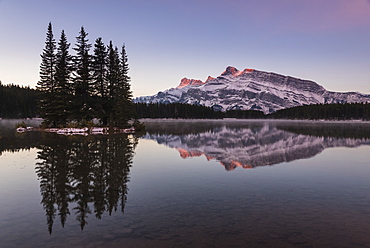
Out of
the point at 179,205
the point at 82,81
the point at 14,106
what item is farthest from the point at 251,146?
the point at 14,106

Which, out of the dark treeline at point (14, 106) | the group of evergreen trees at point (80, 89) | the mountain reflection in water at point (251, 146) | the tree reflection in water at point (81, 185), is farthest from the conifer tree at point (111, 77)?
the dark treeline at point (14, 106)

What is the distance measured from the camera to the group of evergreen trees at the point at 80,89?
53.9 meters

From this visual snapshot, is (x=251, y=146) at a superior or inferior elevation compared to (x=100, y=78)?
inferior

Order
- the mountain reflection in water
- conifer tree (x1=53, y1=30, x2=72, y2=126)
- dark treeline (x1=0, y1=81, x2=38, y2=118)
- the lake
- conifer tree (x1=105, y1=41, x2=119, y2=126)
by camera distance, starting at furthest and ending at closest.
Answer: dark treeline (x1=0, y1=81, x2=38, y2=118)
conifer tree (x1=105, y1=41, x2=119, y2=126)
conifer tree (x1=53, y1=30, x2=72, y2=126)
the mountain reflection in water
the lake

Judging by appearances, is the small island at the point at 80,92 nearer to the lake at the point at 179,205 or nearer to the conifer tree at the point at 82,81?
the conifer tree at the point at 82,81

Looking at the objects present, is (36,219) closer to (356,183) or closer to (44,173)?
(44,173)

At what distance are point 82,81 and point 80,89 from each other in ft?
5.83

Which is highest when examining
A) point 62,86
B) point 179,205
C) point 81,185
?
point 62,86

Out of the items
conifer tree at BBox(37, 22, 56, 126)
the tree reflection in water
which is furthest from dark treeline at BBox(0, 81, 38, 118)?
the tree reflection in water

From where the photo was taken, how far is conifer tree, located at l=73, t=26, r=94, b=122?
54.2m

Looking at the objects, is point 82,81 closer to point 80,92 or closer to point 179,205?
point 80,92

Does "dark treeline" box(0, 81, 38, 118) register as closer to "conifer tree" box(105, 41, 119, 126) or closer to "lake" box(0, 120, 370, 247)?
"conifer tree" box(105, 41, 119, 126)

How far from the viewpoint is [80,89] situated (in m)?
55.9

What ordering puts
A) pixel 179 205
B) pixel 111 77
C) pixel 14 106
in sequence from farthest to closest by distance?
pixel 14 106 → pixel 111 77 → pixel 179 205
